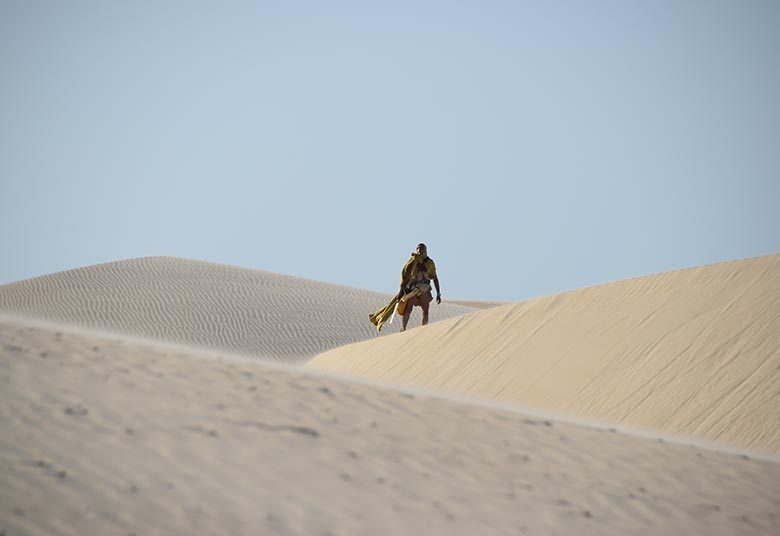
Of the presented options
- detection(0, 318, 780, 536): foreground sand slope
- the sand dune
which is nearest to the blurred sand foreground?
detection(0, 318, 780, 536): foreground sand slope

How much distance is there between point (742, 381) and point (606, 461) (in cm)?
406

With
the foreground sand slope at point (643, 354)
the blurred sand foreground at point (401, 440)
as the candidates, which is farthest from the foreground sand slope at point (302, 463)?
the foreground sand slope at point (643, 354)

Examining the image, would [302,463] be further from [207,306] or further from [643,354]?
[207,306]

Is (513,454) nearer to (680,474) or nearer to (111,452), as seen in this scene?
(680,474)

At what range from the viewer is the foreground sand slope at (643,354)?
394 inches

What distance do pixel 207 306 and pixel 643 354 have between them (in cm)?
2167

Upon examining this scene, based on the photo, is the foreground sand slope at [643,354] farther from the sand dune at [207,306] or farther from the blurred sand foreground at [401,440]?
the sand dune at [207,306]

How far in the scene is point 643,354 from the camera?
11.4 m

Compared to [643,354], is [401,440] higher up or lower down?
lower down

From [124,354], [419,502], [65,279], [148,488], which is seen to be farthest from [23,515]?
[65,279]

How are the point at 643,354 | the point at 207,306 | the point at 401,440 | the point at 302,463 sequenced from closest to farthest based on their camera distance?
the point at 302,463 < the point at 401,440 < the point at 643,354 < the point at 207,306

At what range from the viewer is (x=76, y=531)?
446cm

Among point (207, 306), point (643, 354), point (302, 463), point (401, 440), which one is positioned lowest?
point (207, 306)

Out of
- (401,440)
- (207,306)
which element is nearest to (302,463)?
(401,440)
